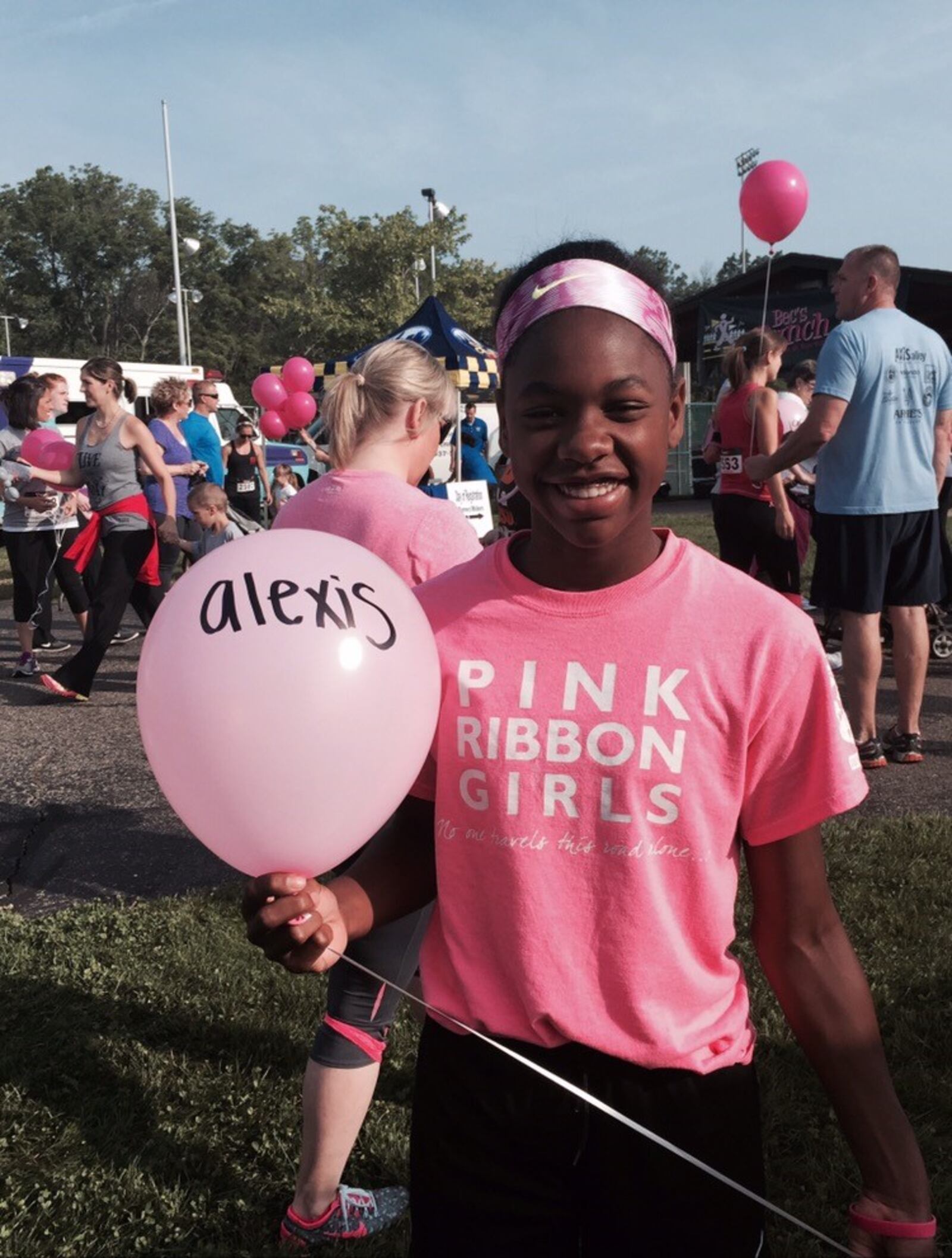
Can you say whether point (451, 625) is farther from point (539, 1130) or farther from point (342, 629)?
point (539, 1130)

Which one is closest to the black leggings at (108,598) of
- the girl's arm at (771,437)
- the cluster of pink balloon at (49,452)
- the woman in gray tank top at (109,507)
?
the woman in gray tank top at (109,507)

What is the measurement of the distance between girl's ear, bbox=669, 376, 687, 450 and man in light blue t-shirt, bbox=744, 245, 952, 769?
3723 mm

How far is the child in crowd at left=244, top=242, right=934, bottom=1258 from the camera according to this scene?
1.39m

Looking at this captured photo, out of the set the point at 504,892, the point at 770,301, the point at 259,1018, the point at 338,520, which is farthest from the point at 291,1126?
the point at 770,301

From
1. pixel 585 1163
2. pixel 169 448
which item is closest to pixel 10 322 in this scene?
pixel 169 448

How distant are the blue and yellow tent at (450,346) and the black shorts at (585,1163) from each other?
979 cm

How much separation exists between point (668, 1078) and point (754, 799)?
0.37 metres

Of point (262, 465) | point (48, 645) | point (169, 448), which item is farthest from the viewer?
point (262, 465)

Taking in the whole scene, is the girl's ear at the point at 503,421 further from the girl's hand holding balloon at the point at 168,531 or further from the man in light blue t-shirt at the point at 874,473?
the girl's hand holding balloon at the point at 168,531

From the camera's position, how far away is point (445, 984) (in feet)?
4.98

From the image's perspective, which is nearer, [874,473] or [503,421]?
[503,421]

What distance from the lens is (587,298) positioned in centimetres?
142

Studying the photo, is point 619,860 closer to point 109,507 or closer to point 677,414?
point 677,414

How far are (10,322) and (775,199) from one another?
6855cm
